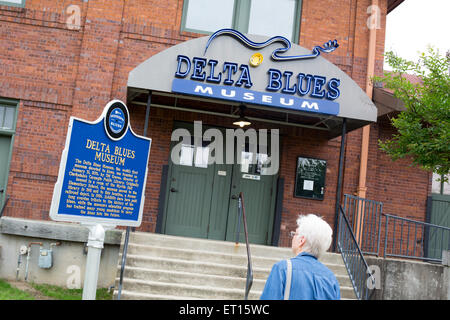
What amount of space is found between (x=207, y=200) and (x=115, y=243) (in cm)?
231

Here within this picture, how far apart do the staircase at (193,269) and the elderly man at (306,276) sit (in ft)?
11.6

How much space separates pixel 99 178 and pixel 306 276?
1956mm

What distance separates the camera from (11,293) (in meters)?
6.39

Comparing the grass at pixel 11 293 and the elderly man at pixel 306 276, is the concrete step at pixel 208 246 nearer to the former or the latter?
the grass at pixel 11 293

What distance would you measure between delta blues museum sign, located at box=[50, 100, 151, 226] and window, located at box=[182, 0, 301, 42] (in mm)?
5804

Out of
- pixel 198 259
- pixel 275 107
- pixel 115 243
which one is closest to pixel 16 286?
pixel 115 243

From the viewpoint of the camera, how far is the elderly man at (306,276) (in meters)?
2.72

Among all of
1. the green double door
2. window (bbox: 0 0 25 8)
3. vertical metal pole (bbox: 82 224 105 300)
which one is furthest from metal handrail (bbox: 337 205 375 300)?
window (bbox: 0 0 25 8)

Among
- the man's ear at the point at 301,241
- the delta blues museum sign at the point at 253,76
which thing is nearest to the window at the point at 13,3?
the delta blues museum sign at the point at 253,76

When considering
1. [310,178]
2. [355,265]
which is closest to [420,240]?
[310,178]

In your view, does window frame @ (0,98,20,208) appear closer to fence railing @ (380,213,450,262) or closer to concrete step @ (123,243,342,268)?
concrete step @ (123,243,342,268)

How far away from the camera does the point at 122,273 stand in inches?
233

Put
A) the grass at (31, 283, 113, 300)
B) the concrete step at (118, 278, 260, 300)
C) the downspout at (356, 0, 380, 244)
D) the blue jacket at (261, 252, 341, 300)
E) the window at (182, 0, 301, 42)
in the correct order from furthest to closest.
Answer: the window at (182, 0, 301, 42)
the downspout at (356, 0, 380, 244)
the grass at (31, 283, 113, 300)
the concrete step at (118, 278, 260, 300)
the blue jacket at (261, 252, 341, 300)

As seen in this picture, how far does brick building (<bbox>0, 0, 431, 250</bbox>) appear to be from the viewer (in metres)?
8.43
